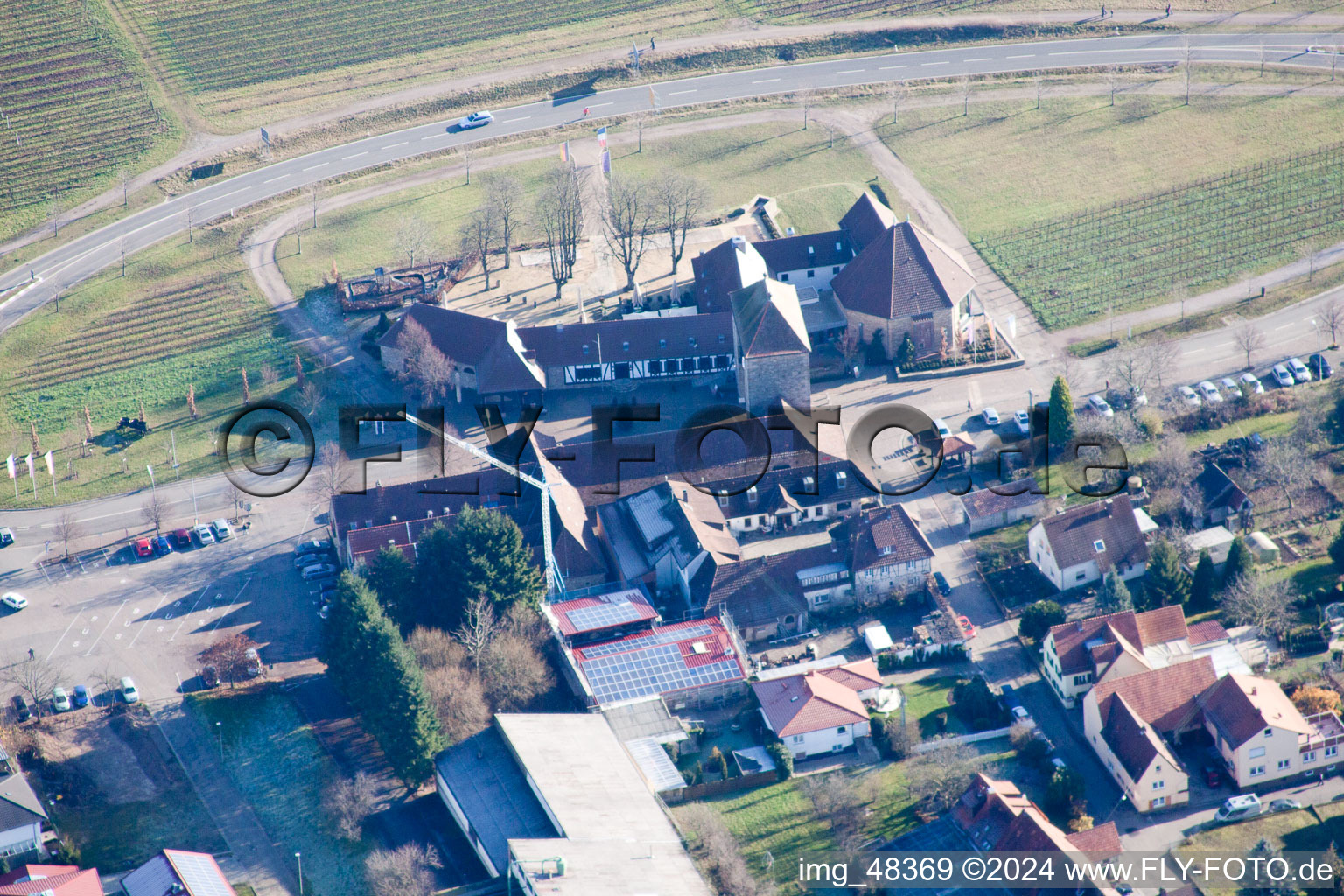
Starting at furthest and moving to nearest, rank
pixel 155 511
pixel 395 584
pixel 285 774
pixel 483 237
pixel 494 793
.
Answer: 1. pixel 483 237
2. pixel 155 511
3. pixel 395 584
4. pixel 285 774
5. pixel 494 793

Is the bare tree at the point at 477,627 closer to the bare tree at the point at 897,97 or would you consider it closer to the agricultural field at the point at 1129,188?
the agricultural field at the point at 1129,188

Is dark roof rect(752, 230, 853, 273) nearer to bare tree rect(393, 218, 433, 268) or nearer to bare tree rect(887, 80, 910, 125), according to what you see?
bare tree rect(393, 218, 433, 268)

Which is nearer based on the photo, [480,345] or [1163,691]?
[1163,691]

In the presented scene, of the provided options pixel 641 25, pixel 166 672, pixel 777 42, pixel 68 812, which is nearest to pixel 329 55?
pixel 641 25

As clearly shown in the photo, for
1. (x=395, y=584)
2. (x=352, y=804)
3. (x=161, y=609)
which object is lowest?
(x=352, y=804)

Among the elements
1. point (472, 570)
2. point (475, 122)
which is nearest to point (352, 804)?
point (472, 570)

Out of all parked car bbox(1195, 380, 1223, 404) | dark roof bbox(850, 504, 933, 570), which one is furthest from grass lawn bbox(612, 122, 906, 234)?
dark roof bbox(850, 504, 933, 570)

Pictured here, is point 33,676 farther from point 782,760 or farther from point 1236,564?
point 1236,564
